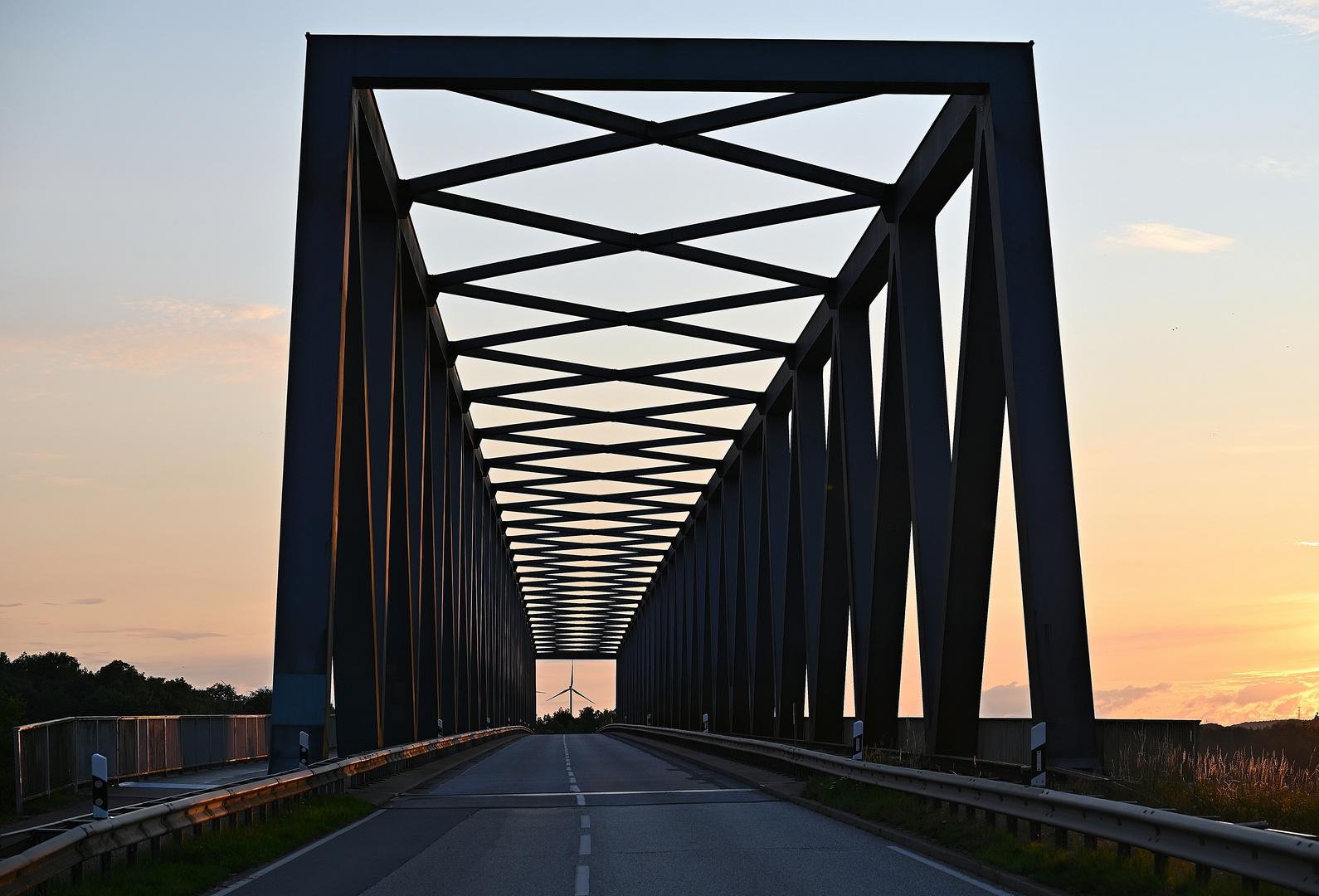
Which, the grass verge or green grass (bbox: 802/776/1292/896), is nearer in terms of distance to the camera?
green grass (bbox: 802/776/1292/896)

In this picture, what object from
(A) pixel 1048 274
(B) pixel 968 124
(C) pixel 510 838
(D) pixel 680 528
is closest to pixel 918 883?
(C) pixel 510 838

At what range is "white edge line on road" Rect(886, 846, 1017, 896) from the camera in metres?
8.85

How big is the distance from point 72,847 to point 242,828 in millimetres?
3958

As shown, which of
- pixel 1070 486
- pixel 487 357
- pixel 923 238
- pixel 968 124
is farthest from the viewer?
pixel 487 357

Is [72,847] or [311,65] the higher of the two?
[311,65]

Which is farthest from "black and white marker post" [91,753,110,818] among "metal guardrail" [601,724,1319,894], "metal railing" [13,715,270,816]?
"metal guardrail" [601,724,1319,894]

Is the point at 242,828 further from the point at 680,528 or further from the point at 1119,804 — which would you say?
the point at 680,528

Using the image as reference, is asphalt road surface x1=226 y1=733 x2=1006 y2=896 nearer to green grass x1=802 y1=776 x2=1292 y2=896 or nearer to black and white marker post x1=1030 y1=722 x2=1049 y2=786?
green grass x1=802 y1=776 x2=1292 y2=896

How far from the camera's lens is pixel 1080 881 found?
8352mm

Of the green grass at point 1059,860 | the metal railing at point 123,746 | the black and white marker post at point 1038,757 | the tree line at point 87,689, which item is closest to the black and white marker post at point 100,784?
the metal railing at point 123,746

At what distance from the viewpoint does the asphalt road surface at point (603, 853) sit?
9.24 meters

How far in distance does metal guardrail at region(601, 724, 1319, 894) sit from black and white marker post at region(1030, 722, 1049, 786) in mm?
608

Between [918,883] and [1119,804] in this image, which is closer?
[1119,804]

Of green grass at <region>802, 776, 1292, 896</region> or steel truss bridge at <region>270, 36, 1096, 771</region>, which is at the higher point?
steel truss bridge at <region>270, 36, 1096, 771</region>
